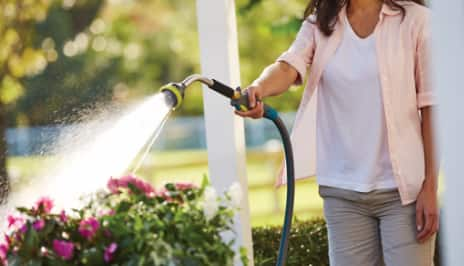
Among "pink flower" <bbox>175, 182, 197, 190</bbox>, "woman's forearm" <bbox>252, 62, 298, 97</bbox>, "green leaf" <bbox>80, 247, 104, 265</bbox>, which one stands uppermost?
"woman's forearm" <bbox>252, 62, 298, 97</bbox>

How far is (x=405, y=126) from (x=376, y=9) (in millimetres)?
342

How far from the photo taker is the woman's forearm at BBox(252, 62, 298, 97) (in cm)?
302

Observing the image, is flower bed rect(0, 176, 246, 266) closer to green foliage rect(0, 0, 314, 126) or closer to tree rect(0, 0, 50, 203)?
tree rect(0, 0, 50, 203)

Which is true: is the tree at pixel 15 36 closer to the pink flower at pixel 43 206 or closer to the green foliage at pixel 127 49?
the green foliage at pixel 127 49

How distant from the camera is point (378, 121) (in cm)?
299

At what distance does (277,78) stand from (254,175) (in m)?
16.9

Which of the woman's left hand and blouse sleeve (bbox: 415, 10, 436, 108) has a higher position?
blouse sleeve (bbox: 415, 10, 436, 108)

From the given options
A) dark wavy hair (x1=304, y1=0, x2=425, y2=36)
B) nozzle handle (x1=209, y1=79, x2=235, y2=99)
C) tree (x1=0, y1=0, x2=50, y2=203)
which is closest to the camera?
nozzle handle (x1=209, y1=79, x2=235, y2=99)

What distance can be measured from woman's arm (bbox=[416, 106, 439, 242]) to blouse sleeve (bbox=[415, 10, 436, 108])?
26mm

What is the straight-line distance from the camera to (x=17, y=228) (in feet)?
7.59

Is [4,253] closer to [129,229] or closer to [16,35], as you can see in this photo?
[129,229]

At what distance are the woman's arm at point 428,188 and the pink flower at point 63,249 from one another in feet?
3.73

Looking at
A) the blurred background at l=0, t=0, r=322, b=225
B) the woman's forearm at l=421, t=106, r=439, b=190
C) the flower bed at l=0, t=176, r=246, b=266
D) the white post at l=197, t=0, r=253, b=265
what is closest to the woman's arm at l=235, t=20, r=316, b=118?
the white post at l=197, t=0, r=253, b=265

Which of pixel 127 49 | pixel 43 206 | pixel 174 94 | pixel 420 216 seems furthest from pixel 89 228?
pixel 127 49
